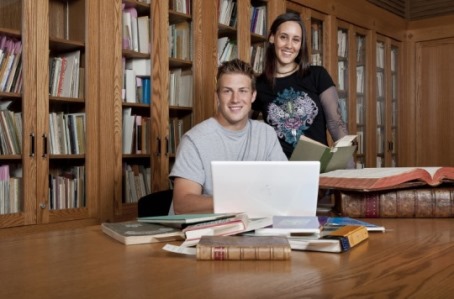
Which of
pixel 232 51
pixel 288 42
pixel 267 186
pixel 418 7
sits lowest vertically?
pixel 267 186

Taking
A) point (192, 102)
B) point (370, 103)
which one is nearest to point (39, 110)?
point (192, 102)

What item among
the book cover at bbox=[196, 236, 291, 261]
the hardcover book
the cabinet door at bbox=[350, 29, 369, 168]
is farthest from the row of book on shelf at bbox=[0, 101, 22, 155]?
the cabinet door at bbox=[350, 29, 369, 168]

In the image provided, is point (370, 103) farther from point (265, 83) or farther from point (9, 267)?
point (9, 267)

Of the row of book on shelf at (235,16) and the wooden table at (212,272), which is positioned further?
the row of book on shelf at (235,16)

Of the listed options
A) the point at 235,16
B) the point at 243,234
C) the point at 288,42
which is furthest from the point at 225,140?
the point at 235,16

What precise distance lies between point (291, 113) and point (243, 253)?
177cm

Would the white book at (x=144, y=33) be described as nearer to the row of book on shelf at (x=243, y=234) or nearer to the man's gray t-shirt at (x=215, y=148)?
the man's gray t-shirt at (x=215, y=148)

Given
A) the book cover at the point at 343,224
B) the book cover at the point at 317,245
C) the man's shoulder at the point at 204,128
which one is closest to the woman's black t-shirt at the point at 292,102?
the man's shoulder at the point at 204,128

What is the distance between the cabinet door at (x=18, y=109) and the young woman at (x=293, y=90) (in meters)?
1.16

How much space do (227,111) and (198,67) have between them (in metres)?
1.59

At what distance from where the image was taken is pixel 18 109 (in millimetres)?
2732

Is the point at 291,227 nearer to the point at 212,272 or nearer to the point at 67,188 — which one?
the point at 212,272

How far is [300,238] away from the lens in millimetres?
1089

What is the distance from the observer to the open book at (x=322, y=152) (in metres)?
1.85
